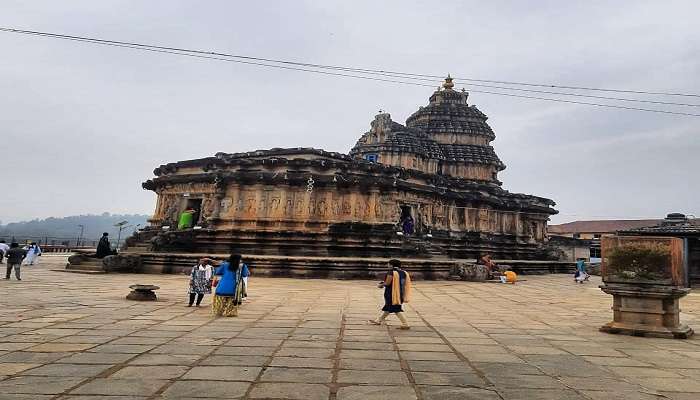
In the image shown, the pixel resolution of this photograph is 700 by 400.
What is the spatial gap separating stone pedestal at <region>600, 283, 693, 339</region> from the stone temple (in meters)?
11.2

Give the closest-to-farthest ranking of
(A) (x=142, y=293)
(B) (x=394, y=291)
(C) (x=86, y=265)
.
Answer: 1. (B) (x=394, y=291)
2. (A) (x=142, y=293)
3. (C) (x=86, y=265)

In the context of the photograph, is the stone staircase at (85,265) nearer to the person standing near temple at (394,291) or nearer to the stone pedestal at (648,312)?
the person standing near temple at (394,291)

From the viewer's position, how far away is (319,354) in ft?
19.6

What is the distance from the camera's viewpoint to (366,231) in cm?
2273

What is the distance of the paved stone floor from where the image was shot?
4.53 meters

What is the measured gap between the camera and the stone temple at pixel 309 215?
67.1 feet

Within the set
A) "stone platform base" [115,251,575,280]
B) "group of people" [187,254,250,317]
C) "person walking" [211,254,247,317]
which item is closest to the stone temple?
"stone platform base" [115,251,575,280]

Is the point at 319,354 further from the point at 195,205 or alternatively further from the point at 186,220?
the point at 195,205

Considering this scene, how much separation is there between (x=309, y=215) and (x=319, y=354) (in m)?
17.2

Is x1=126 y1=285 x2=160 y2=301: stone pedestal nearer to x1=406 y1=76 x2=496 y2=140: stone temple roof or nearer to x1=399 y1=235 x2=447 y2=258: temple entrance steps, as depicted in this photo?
x1=399 y1=235 x2=447 y2=258: temple entrance steps

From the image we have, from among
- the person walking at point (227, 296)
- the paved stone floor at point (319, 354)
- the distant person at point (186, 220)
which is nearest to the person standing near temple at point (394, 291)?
the paved stone floor at point (319, 354)

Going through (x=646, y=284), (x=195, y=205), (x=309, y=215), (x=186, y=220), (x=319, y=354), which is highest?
(x=195, y=205)

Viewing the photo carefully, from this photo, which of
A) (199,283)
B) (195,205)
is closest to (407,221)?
(195,205)

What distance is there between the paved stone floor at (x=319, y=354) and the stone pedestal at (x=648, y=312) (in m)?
0.39
